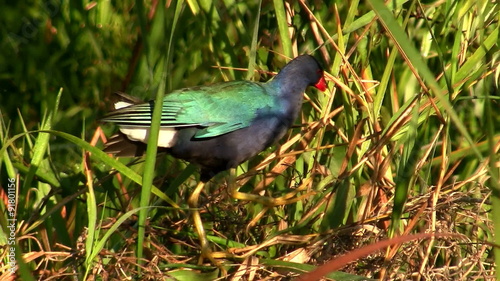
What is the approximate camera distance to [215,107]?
2.30 meters

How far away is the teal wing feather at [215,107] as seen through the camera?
227 centimetres

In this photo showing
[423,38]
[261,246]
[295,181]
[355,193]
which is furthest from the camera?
[423,38]

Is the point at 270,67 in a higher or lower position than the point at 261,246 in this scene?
higher

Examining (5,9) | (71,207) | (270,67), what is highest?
(5,9)

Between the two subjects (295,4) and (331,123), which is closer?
(331,123)

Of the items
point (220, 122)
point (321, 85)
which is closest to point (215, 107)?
point (220, 122)

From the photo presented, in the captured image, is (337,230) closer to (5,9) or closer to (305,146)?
(305,146)

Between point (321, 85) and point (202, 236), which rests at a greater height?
point (321, 85)

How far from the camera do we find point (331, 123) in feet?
7.51

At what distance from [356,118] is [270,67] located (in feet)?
1.38

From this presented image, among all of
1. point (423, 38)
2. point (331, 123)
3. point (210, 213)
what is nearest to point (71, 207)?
point (210, 213)

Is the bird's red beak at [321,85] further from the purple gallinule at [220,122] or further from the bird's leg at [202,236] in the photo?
the bird's leg at [202,236]

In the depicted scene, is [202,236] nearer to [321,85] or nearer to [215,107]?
[215,107]

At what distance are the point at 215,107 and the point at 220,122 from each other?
0.05 m
